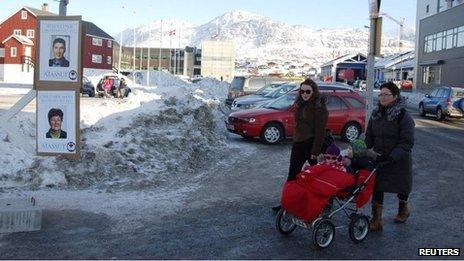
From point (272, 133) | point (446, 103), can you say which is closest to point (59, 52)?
point (272, 133)

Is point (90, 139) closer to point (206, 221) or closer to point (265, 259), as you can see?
point (206, 221)

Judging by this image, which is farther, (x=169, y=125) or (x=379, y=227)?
(x=169, y=125)

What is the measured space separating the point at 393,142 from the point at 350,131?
9572mm

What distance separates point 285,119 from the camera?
48.7 feet

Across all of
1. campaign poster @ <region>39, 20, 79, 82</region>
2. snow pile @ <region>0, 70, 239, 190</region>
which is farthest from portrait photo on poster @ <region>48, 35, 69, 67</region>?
snow pile @ <region>0, 70, 239, 190</region>

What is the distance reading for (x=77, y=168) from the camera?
355 inches

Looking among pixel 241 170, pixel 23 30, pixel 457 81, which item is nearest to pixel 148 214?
pixel 241 170

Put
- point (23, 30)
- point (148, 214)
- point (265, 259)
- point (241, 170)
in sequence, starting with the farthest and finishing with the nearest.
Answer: point (23, 30) → point (241, 170) → point (148, 214) → point (265, 259)

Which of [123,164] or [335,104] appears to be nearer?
[123,164]

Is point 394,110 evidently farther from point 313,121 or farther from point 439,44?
point 439,44

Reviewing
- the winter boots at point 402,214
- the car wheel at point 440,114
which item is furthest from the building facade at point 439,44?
the winter boots at point 402,214

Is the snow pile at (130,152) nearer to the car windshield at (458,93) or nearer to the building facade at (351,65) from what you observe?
the car windshield at (458,93)

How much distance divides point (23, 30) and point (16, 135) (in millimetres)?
72309

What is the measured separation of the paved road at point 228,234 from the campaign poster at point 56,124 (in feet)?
3.17
